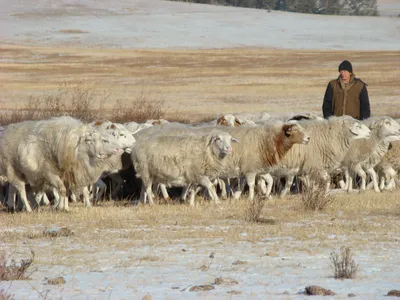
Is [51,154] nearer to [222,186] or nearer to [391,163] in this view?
[222,186]

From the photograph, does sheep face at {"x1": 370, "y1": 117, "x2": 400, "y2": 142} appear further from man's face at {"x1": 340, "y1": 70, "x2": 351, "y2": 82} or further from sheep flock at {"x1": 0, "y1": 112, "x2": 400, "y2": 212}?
man's face at {"x1": 340, "y1": 70, "x2": 351, "y2": 82}

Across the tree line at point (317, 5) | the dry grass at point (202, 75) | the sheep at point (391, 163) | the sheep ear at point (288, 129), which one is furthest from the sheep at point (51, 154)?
the tree line at point (317, 5)

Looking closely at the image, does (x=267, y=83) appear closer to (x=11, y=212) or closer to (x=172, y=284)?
(x=11, y=212)

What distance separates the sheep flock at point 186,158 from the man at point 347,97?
0.43 m

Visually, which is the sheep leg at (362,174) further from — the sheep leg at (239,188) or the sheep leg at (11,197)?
the sheep leg at (11,197)

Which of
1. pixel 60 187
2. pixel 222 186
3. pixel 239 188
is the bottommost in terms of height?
→ pixel 222 186

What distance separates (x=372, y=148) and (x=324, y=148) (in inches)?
39.0

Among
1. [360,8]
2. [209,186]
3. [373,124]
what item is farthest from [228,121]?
[360,8]

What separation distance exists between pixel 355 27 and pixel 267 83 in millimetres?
51986

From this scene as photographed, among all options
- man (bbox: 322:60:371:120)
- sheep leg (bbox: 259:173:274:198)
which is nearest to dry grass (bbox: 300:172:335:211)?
sheep leg (bbox: 259:173:274:198)

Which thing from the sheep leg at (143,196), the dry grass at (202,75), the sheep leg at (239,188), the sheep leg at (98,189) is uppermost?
the sheep leg at (239,188)

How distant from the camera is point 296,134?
1491 centimetres

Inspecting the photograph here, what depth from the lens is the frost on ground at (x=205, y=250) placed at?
7750 mm

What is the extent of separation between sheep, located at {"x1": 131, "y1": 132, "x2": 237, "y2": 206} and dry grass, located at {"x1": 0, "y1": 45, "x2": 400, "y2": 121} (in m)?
14.0
